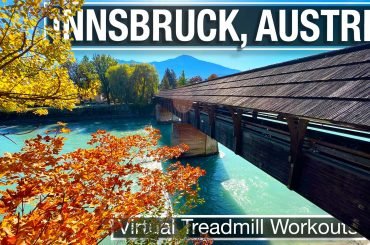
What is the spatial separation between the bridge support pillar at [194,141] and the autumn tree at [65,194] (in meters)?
14.8

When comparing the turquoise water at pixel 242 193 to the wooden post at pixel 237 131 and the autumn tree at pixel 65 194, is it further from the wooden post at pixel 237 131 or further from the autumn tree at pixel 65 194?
the wooden post at pixel 237 131

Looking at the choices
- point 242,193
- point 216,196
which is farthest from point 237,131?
point 242,193

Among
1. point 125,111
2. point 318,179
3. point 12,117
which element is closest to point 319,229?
point 318,179

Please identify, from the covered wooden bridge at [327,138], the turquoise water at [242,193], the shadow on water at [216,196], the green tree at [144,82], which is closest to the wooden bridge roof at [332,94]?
the covered wooden bridge at [327,138]

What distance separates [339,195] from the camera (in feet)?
12.6

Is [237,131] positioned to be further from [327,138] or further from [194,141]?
[194,141]

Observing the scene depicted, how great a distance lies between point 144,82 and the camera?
51125 mm

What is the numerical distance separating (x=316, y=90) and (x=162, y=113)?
40.5 m

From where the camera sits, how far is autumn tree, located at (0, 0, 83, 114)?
267 cm

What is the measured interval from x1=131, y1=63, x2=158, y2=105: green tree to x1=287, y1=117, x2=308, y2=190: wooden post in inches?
1846

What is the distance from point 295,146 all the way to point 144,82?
48.3 m

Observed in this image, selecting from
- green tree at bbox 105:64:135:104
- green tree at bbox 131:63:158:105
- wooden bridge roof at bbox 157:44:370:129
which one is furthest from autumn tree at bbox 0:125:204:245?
green tree at bbox 105:64:135:104

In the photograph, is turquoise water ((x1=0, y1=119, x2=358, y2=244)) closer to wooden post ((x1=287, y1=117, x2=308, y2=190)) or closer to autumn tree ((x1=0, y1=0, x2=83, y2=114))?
wooden post ((x1=287, y1=117, x2=308, y2=190))

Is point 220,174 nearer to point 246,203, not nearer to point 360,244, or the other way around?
point 246,203
